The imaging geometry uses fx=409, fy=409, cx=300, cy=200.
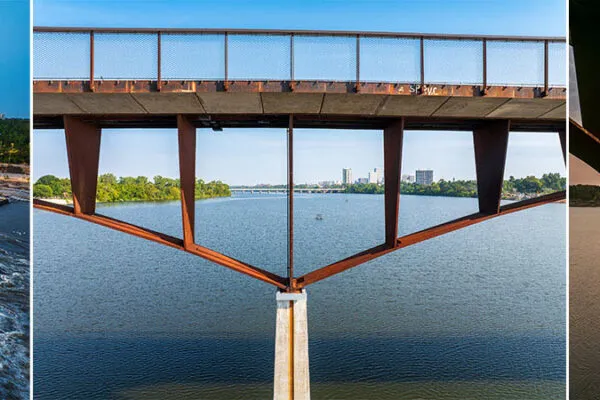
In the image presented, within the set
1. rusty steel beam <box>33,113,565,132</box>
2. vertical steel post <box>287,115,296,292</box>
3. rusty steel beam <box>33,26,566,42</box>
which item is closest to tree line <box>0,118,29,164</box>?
rusty steel beam <box>33,113,565,132</box>

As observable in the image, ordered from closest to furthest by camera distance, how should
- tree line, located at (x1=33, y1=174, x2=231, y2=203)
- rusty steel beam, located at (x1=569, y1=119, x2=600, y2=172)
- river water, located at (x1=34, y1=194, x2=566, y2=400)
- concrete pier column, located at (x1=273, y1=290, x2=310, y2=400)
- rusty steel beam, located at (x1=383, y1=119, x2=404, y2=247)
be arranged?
rusty steel beam, located at (x1=569, y1=119, x2=600, y2=172)
rusty steel beam, located at (x1=383, y1=119, x2=404, y2=247)
concrete pier column, located at (x1=273, y1=290, x2=310, y2=400)
river water, located at (x1=34, y1=194, x2=566, y2=400)
tree line, located at (x1=33, y1=174, x2=231, y2=203)

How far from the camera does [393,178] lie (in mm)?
9102

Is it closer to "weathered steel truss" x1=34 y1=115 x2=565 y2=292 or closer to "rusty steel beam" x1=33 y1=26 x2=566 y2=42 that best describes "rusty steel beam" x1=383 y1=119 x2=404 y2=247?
"weathered steel truss" x1=34 y1=115 x2=565 y2=292

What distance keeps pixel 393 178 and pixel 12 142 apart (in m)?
10.8

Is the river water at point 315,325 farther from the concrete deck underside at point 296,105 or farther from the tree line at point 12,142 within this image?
the concrete deck underside at point 296,105

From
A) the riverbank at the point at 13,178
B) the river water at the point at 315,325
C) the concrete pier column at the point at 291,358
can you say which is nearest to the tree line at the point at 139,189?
the river water at the point at 315,325

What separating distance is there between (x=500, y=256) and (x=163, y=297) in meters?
27.0

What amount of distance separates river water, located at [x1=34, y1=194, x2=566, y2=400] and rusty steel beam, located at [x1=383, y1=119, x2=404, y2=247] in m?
8.20

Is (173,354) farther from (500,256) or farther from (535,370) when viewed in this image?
(500,256)

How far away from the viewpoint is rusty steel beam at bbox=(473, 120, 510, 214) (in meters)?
9.33

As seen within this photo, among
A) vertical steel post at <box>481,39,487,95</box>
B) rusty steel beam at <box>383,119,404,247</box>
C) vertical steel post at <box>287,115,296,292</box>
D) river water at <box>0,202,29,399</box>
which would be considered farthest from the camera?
river water at <box>0,202,29,399</box>

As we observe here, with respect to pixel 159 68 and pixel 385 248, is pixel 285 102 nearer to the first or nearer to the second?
pixel 159 68

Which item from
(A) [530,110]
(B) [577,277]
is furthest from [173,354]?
(B) [577,277]

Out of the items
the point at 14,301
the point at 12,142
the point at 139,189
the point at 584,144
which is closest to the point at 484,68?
the point at 584,144
